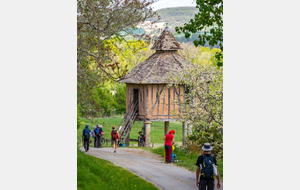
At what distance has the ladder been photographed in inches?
920

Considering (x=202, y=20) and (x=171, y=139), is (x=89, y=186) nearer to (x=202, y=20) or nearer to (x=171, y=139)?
(x=171, y=139)

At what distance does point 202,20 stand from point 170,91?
10748 mm

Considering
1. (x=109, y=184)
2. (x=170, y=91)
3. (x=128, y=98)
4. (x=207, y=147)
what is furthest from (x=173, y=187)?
(x=128, y=98)

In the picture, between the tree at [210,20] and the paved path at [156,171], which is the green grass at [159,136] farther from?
the tree at [210,20]

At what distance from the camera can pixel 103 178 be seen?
33.0ft

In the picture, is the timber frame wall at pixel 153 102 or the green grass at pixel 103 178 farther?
the timber frame wall at pixel 153 102

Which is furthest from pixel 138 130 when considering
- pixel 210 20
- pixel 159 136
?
pixel 210 20

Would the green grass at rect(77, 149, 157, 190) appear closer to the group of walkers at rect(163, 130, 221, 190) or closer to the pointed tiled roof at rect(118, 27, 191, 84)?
the group of walkers at rect(163, 130, 221, 190)

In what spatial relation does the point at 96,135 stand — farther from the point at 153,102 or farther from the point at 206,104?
the point at 206,104

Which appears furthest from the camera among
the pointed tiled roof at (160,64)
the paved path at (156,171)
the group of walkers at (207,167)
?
the pointed tiled roof at (160,64)

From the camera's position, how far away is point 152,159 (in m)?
15.9

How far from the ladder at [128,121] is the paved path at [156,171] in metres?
6.20

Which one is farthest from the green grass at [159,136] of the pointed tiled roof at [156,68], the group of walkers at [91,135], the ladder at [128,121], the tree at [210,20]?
the pointed tiled roof at [156,68]

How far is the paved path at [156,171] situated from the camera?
11.1 m
